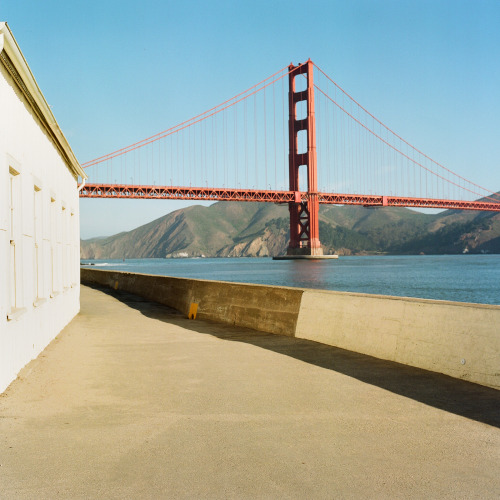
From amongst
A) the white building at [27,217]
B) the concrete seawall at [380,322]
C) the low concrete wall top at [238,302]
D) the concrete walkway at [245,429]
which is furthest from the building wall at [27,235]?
the concrete seawall at [380,322]

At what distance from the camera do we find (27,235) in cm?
860

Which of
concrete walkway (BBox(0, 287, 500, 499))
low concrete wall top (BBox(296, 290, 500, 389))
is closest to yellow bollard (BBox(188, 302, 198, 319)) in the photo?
low concrete wall top (BBox(296, 290, 500, 389))

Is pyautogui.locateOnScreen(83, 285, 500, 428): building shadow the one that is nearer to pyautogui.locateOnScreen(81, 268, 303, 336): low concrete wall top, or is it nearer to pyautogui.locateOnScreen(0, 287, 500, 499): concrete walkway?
pyautogui.locateOnScreen(0, 287, 500, 499): concrete walkway

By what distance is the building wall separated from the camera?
6.95m

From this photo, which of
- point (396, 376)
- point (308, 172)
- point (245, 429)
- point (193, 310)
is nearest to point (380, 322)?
point (396, 376)

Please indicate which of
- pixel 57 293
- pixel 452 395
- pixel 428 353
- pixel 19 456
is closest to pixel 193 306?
pixel 57 293

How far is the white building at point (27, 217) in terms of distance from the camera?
6.91m

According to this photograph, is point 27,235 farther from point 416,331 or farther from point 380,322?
point 416,331

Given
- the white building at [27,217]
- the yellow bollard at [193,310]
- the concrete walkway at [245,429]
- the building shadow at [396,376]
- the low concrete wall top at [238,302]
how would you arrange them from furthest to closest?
the yellow bollard at [193,310] → the low concrete wall top at [238,302] → the white building at [27,217] → the building shadow at [396,376] → the concrete walkway at [245,429]

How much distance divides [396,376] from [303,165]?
98.7 meters

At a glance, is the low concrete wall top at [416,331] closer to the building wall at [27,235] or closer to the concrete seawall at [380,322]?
the concrete seawall at [380,322]

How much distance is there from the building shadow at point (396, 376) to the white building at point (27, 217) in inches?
128

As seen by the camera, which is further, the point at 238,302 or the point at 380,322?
the point at 238,302

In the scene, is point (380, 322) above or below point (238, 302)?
above
